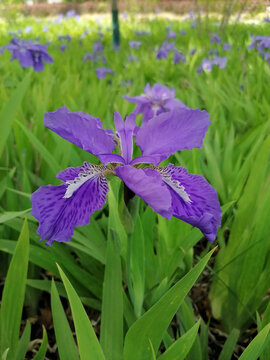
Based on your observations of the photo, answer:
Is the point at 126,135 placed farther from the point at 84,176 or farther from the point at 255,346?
the point at 255,346

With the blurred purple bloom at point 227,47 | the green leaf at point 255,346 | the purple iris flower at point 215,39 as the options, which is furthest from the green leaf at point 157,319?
the purple iris flower at point 215,39

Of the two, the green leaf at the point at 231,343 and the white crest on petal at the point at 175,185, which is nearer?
the white crest on petal at the point at 175,185

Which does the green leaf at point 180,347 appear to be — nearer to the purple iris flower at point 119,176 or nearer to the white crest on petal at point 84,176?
the purple iris flower at point 119,176

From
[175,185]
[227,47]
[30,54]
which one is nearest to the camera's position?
[175,185]

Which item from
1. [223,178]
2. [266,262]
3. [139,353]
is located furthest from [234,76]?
[139,353]

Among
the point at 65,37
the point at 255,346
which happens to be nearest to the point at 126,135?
the point at 255,346
